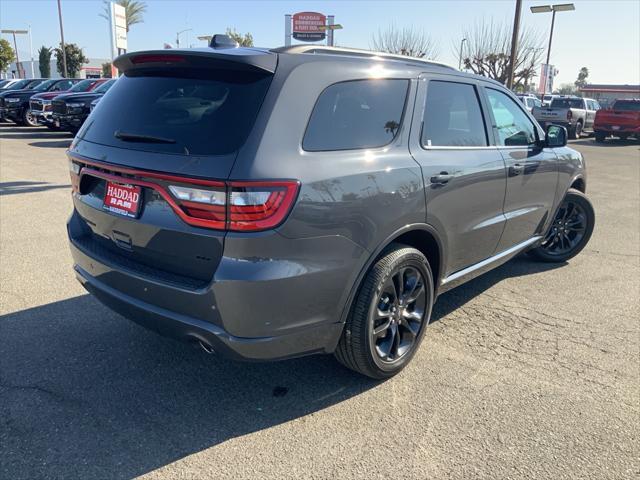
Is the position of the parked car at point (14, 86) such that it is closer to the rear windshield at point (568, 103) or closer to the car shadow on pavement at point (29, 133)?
the car shadow on pavement at point (29, 133)

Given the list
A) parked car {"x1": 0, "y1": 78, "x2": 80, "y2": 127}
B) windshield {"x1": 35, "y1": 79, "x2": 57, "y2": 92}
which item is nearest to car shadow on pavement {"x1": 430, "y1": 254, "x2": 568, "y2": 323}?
parked car {"x1": 0, "y1": 78, "x2": 80, "y2": 127}

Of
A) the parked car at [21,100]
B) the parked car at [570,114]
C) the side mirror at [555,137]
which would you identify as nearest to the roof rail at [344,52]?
the side mirror at [555,137]

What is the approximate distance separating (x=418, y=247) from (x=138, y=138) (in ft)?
5.76

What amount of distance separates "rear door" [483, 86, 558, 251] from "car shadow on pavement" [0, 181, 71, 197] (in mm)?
6836

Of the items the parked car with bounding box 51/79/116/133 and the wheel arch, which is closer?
the wheel arch

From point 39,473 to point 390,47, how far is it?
42.2 metres

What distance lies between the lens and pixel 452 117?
3531mm

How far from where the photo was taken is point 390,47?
134ft

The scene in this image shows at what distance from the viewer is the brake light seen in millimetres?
2711

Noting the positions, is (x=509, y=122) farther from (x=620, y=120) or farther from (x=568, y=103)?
(x=568, y=103)

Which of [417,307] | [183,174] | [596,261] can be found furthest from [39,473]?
[596,261]

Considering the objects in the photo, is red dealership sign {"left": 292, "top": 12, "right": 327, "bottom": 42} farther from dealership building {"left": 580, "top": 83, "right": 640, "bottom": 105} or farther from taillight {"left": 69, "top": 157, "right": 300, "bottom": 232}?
dealership building {"left": 580, "top": 83, "right": 640, "bottom": 105}

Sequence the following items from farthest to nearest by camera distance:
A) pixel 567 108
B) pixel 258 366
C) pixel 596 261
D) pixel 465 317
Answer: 1. pixel 567 108
2. pixel 596 261
3. pixel 465 317
4. pixel 258 366

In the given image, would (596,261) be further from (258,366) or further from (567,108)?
(567,108)
